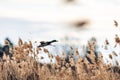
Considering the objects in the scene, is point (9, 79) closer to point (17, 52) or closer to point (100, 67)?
point (17, 52)

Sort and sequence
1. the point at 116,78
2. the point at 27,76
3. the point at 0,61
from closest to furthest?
the point at 116,78 < the point at 27,76 < the point at 0,61

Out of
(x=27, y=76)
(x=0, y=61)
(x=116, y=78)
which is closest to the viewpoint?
(x=116, y=78)

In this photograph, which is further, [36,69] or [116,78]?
[36,69]

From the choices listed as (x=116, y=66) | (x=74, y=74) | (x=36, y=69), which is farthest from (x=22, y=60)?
(x=116, y=66)

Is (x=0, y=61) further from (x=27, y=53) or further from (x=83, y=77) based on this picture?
(x=83, y=77)

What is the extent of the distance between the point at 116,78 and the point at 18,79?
1.83m

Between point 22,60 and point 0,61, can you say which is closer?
point 22,60

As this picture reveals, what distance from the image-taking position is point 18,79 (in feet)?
27.9

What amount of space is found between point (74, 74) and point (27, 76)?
34.8 inches

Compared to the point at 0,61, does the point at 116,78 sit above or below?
below

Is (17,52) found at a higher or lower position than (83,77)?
higher

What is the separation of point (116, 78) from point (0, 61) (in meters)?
2.53

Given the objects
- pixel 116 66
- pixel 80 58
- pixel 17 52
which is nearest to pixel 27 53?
pixel 17 52

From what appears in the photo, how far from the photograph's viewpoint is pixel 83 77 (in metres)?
8.12
